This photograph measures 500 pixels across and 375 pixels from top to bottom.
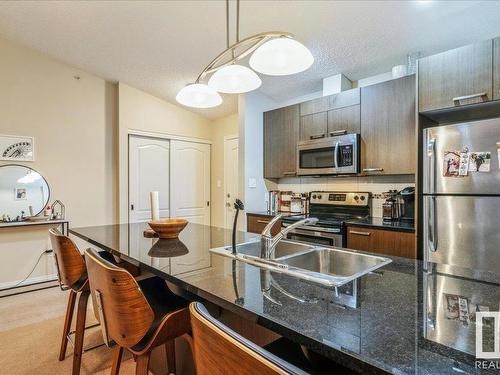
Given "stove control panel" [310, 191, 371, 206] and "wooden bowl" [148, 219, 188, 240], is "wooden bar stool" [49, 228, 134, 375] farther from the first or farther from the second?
"stove control panel" [310, 191, 371, 206]

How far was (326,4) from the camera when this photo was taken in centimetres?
230

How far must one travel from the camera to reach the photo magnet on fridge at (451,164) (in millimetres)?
2113

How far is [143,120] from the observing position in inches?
180

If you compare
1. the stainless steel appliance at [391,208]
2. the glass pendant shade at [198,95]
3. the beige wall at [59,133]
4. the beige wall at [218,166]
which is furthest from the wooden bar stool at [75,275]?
the beige wall at [218,166]

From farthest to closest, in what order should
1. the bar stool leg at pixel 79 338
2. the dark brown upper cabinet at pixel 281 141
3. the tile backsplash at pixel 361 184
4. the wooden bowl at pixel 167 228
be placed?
the dark brown upper cabinet at pixel 281 141
the tile backsplash at pixel 361 184
the wooden bowl at pixel 167 228
the bar stool leg at pixel 79 338

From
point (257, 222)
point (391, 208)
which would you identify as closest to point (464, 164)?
point (391, 208)

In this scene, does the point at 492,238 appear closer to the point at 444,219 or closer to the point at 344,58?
→ the point at 444,219

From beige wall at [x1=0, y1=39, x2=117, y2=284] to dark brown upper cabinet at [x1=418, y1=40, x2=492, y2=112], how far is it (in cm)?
Answer: 409

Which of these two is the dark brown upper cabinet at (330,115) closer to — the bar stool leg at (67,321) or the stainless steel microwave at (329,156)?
the stainless steel microwave at (329,156)

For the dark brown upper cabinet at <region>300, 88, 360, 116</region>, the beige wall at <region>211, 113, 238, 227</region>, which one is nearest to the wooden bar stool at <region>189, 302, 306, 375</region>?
the dark brown upper cabinet at <region>300, 88, 360, 116</region>

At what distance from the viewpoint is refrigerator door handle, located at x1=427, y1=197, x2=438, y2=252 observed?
2.21 m

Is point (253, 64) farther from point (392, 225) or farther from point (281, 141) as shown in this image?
point (281, 141)

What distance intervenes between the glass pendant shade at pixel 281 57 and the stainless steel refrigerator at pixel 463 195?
52.9 inches

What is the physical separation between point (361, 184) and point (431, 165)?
43.9 inches
